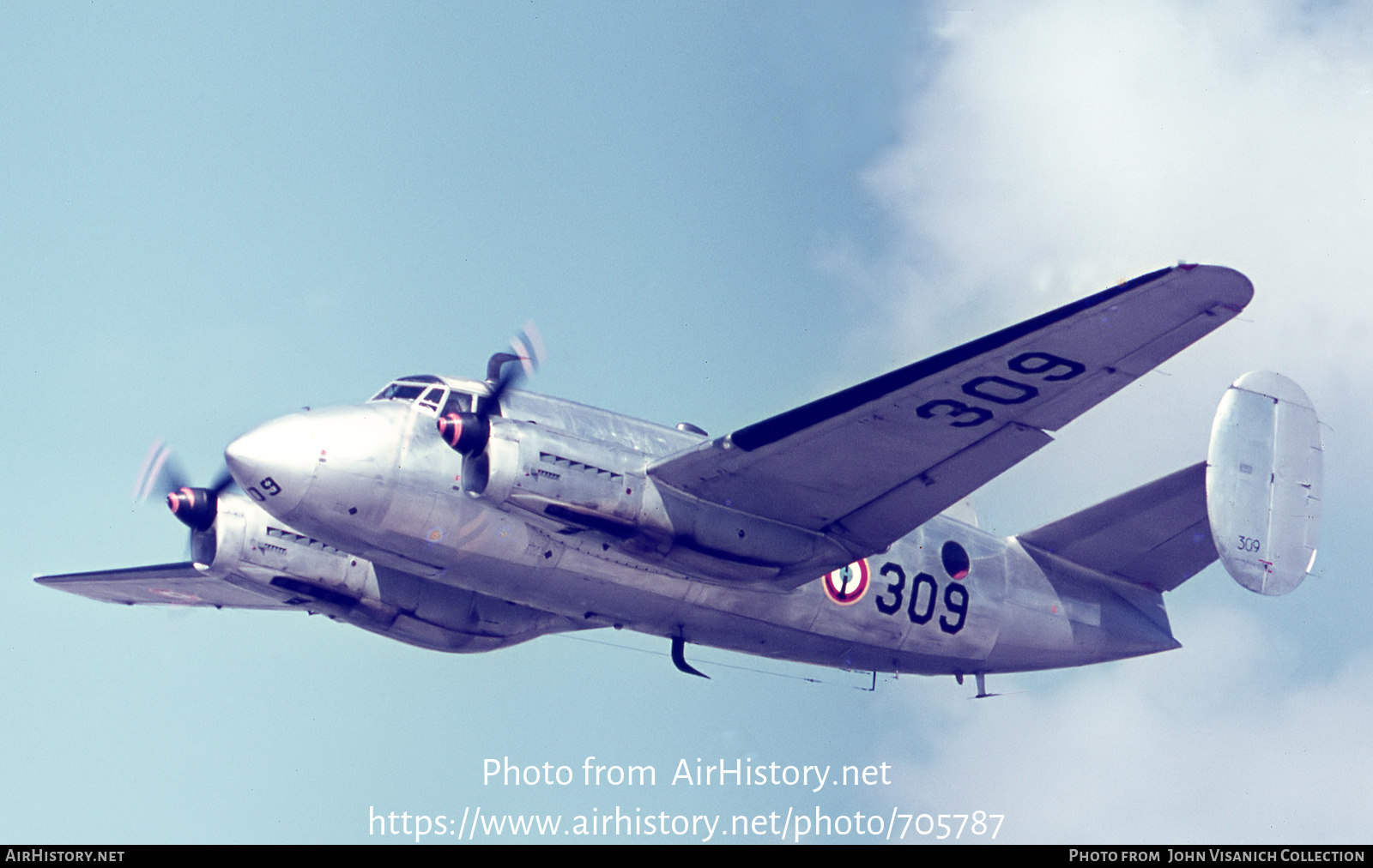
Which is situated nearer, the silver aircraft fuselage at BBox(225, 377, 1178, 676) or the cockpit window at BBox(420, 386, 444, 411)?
the silver aircraft fuselage at BBox(225, 377, 1178, 676)

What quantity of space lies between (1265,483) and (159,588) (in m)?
15.7

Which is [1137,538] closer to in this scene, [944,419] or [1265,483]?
[1265,483]

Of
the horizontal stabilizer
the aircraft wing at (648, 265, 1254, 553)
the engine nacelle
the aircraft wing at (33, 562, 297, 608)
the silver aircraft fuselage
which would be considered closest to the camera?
the aircraft wing at (648, 265, 1254, 553)

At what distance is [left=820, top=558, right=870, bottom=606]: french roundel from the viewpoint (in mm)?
18625

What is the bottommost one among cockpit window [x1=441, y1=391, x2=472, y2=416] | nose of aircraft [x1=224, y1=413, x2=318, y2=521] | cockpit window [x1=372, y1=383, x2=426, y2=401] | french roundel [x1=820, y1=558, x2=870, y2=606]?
french roundel [x1=820, y1=558, x2=870, y2=606]

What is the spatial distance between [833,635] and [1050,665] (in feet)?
11.8

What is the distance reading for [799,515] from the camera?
17.5 metres

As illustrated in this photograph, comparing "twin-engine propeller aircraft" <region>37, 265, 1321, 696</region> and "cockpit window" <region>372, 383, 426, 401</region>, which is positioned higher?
"cockpit window" <region>372, 383, 426, 401</region>

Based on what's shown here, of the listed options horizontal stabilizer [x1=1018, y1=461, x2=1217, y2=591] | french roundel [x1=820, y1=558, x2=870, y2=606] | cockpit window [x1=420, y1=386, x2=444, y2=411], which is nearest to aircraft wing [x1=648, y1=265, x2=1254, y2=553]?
french roundel [x1=820, y1=558, x2=870, y2=606]

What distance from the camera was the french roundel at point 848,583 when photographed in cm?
1862

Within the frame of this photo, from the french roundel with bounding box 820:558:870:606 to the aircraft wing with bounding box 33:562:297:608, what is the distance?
819 centimetres

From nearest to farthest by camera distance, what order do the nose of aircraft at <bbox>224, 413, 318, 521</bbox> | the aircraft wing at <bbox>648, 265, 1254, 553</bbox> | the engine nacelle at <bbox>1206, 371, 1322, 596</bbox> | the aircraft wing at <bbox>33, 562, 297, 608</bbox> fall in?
the aircraft wing at <bbox>648, 265, 1254, 553</bbox>
the nose of aircraft at <bbox>224, 413, 318, 521</bbox>
the engine nacelle at <bbox>1206, 371, 1322, 596</bbox>
the aircraft wing at <bbox>33, 562, 297, 608</bbox>

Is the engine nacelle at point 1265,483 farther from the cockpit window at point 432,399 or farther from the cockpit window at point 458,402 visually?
the cockpit window at point 432,399

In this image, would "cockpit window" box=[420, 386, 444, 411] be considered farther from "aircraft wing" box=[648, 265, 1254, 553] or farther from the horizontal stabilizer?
the horizontal stabilizer
